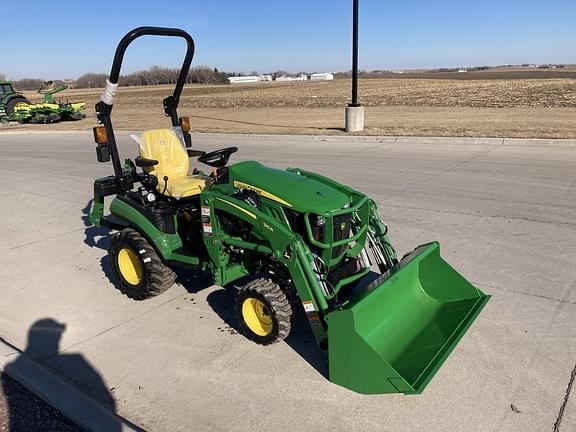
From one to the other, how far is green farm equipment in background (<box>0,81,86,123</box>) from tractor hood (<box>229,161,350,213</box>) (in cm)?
2327

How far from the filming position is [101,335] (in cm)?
375

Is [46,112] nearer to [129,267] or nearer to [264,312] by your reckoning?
[129,267]

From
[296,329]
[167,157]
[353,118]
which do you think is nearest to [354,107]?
[353,118]

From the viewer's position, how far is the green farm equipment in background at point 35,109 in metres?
23.5

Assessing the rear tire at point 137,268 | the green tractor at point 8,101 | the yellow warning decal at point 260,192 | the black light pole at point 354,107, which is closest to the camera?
the yellow warning decal at point 260,192

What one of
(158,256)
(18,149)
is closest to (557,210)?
(158,256)

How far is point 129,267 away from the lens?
4402 millimetres

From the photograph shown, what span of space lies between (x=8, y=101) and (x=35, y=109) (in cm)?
271

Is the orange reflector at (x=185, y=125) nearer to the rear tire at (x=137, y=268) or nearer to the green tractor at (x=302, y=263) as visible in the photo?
the green tractor at (x=302, y=263)

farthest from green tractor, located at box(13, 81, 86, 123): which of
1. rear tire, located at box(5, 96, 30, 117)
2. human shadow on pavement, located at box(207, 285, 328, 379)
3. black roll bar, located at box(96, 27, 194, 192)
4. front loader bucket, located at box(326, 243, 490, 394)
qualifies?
front loader bucket, located at box(326, 243, 490, 394)

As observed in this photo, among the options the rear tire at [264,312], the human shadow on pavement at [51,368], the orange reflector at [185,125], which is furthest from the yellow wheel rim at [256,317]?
the orange reflector at [185,125]

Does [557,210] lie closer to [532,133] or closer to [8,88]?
[532,133]

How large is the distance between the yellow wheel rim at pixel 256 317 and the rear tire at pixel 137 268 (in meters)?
1.04

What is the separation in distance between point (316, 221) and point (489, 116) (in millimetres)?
15617
